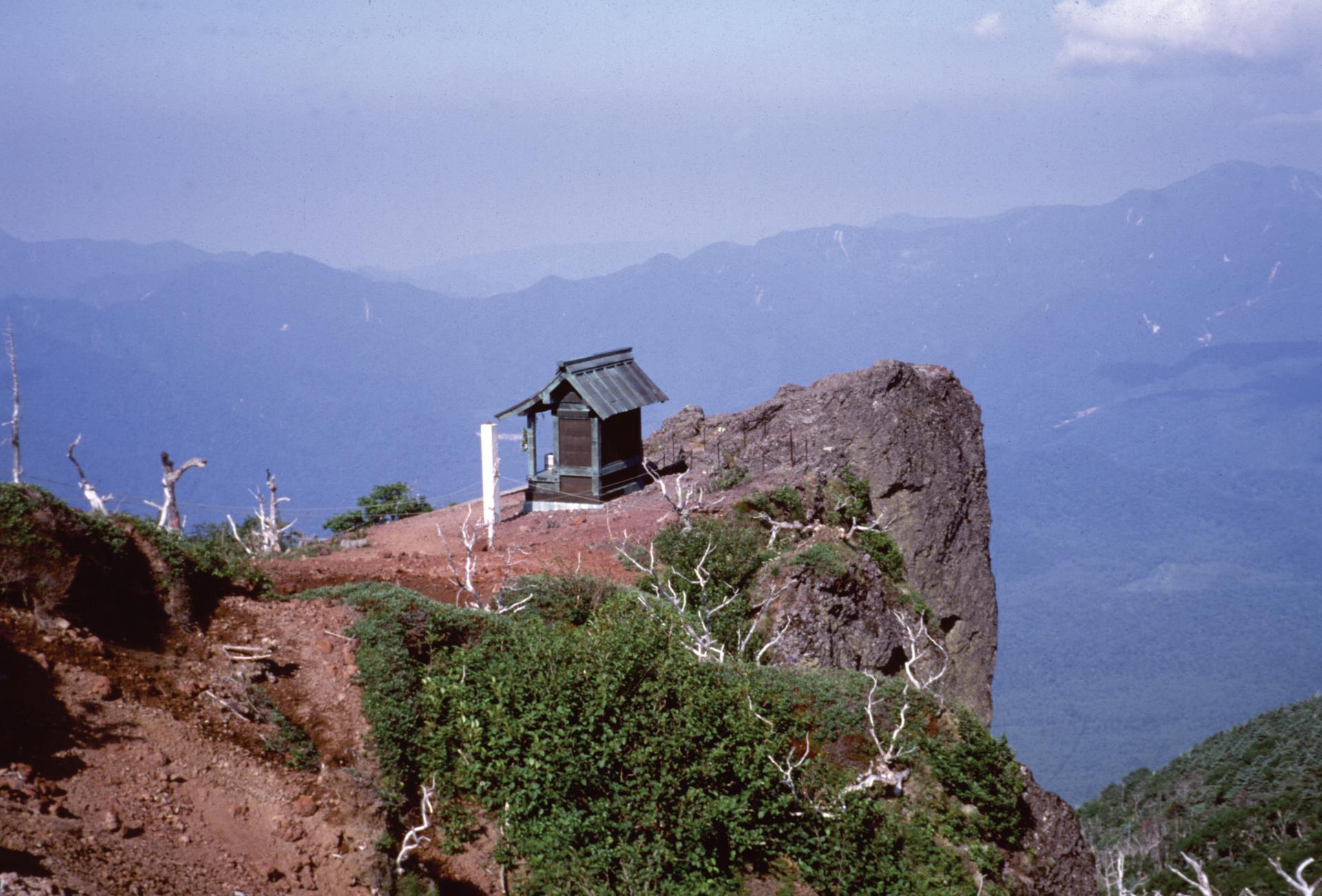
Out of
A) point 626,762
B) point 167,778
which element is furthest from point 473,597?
point 167,778

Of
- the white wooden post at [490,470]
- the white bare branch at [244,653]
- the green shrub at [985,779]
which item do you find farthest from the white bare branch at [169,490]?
the green shrub at [985,779]

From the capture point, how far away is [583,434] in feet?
72.5

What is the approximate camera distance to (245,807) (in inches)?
299

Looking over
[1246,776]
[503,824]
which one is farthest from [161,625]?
[1246,776]

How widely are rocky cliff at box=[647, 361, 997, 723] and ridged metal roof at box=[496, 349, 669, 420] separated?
7.61 ft

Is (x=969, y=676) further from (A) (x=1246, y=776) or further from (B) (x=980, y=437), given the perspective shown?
(A) (x=1246, y=776)

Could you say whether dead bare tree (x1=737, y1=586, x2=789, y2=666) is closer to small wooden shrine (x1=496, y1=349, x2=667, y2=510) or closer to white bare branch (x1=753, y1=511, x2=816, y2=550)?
white bare branch (x1=753, y1=511, x2=816, y2=550)

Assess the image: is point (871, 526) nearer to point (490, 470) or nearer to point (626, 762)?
point (490, 470)

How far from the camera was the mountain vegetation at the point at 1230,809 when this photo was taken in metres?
28.4

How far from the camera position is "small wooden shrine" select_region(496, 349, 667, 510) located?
860 inches

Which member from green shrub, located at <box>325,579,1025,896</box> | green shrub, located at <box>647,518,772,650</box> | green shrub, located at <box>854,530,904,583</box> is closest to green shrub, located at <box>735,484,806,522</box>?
green shrub, located at <box>854,530,904,583</box>

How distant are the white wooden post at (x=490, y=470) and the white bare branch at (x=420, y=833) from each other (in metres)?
12.0

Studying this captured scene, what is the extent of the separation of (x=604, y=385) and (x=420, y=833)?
48.2 ft

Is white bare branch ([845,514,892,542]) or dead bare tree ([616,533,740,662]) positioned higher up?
dead bare tree ([616,533,740,662])
